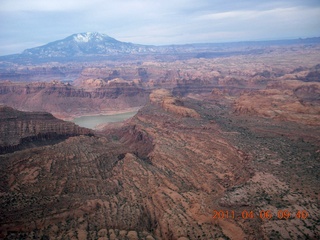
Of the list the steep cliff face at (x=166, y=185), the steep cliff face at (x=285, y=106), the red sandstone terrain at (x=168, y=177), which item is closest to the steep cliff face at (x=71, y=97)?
the red sandstone terrain at (x=168, y=177)

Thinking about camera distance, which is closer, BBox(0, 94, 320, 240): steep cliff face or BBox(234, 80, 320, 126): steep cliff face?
BBox(0, 94, 320, 240): steep cliff face

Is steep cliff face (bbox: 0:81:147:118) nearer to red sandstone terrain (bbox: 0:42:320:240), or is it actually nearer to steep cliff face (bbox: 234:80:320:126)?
red sandstone terrain (bbox: 0:42:320:240)

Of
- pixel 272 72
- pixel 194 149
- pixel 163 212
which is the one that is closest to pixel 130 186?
pixel 163 212

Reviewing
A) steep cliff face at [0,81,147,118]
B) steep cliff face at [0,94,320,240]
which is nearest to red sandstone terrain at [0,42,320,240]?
steep cliff face at [0,94,320,240]

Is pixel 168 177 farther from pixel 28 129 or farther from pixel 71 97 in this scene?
pixel 71 97

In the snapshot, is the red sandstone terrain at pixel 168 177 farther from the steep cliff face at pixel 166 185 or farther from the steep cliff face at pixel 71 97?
the steep cliff face at pixel 71 97
